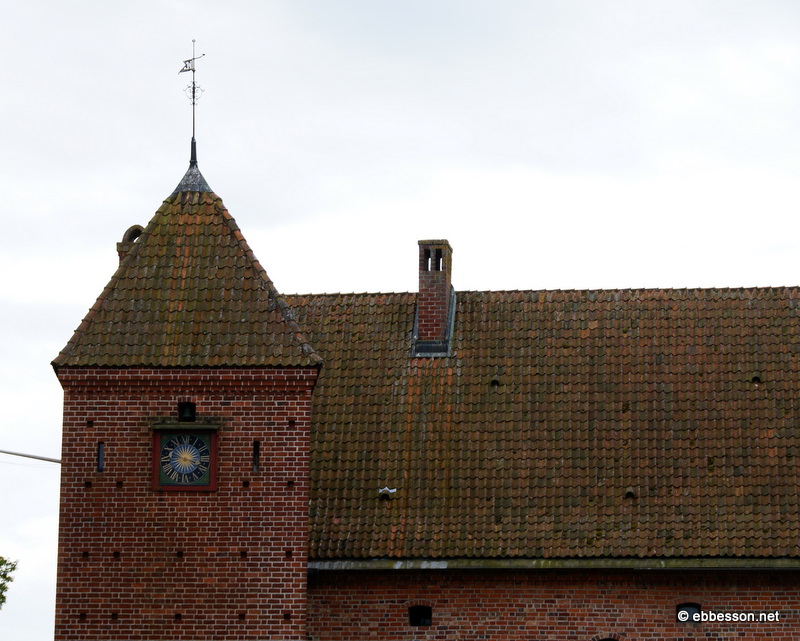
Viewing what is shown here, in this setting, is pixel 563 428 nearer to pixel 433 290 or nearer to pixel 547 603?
pixel 547 603

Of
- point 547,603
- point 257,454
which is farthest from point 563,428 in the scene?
point 257,454

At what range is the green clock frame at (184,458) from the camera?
21.0 m

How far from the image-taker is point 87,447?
832 inches

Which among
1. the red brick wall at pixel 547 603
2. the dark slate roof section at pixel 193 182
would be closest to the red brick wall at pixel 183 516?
the red brick wall at pixel 547 603

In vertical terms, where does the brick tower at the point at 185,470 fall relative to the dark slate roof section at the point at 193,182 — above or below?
below

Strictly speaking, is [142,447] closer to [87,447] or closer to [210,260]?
[87,447]

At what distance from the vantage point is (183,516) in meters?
20.9

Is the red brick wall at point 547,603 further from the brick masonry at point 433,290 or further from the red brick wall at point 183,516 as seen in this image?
the brick masonry at point 433,290

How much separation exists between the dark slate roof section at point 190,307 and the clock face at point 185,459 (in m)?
1.06

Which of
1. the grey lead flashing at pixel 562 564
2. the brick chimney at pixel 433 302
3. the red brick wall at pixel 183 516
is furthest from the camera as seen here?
the brick chimney at pixel 433 302

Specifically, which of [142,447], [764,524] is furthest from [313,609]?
[764,524]

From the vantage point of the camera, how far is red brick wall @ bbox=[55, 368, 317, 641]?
20625mm

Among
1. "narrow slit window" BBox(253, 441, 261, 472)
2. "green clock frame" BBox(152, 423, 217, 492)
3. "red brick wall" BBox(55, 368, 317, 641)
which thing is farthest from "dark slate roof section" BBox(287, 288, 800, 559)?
"green clock frame" BBox(152, 423, 217, 492)

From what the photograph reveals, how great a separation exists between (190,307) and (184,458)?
233 centimetres
